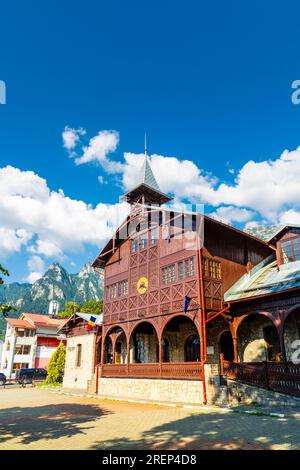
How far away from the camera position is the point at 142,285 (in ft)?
75.0

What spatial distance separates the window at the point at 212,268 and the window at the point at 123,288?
23.6 ft

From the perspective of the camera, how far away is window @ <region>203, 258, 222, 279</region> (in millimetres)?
19109

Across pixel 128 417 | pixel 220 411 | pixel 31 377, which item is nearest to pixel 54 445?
pixel 128 417

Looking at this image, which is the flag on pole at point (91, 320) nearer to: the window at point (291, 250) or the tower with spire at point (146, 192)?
the tower with spire at point (146, 192)

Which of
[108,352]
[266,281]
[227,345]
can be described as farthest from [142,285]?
[108,352]

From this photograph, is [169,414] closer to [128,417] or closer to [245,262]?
[128,417]

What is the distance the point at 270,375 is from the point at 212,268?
6.37 meters

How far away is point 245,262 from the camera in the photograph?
21.8 m

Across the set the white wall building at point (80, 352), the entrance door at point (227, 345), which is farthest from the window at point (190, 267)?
the white wall building at point (80, 352)

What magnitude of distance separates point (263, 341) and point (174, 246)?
688cm

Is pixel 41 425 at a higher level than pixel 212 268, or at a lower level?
lower

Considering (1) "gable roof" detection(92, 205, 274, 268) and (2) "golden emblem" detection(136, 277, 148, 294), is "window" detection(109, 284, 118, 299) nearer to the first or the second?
(1) "gable roof" detection(92, 205, 274, 268)

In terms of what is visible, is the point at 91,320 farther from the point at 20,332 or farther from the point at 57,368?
the point at 20,332

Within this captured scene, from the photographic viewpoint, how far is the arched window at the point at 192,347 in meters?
21.9
